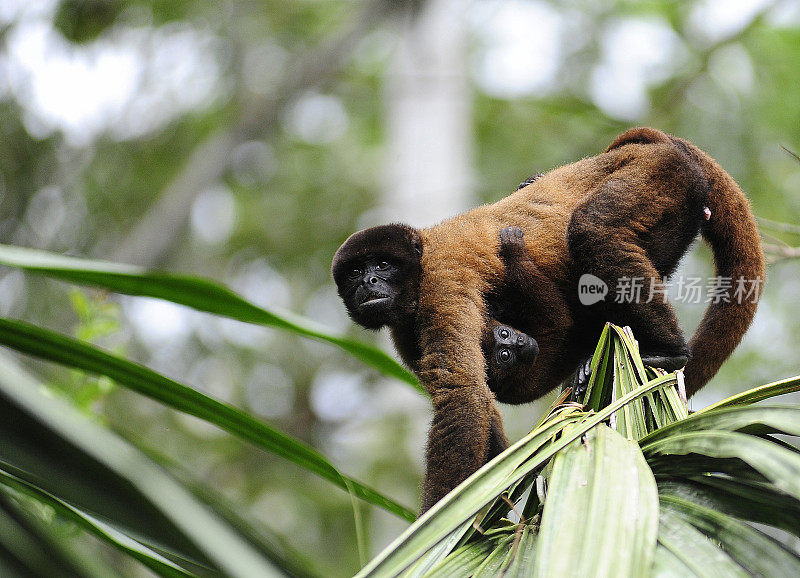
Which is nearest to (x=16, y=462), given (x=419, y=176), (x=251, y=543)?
(x=251, y=543)

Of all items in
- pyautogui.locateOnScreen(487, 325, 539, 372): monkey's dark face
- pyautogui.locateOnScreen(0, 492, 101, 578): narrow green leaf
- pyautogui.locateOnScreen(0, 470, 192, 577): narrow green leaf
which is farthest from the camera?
pyautogui.locateOnScreen(487, 325, 539, 372): monkey's dark face

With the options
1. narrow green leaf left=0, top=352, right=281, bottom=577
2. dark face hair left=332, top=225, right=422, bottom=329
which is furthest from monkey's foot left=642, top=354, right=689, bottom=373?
narrow green leaf left=0, top=352, right=281, bottom=577

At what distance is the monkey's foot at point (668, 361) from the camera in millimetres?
4012

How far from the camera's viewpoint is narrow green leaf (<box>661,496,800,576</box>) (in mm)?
1773

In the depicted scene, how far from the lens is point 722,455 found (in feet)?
6.57

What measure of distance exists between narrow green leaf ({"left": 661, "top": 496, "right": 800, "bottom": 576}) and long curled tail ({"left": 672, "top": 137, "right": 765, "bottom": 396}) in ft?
7.86

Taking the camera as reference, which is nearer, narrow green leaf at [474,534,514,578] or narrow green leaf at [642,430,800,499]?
narrow green leaf at [642,430,800,499]

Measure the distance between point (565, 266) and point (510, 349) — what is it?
598 mm

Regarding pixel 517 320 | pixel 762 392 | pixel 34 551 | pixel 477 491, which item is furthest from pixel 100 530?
pixel 517 320

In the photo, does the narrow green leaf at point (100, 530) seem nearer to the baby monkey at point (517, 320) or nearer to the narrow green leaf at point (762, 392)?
the narrow green leaf at point (762, 392)

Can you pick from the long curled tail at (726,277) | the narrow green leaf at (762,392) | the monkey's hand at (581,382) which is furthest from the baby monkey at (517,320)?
the narrow green leaf at (762,392)

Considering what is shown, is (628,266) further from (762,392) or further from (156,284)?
(156,284)

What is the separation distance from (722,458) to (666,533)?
0.26 meters

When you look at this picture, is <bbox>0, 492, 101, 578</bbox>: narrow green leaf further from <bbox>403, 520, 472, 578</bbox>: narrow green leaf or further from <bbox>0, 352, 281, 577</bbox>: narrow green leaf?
<bbox>403, 520, 472, 578</bbox>: narrow green leaf
